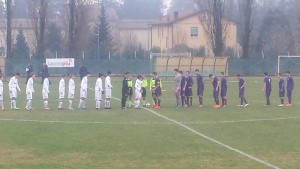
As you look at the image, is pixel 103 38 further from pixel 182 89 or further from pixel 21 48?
pixel 182 89

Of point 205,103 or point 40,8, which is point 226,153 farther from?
point 40,8

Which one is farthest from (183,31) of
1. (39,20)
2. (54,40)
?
(39,20)

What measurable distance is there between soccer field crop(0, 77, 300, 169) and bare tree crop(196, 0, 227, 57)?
3911 cm

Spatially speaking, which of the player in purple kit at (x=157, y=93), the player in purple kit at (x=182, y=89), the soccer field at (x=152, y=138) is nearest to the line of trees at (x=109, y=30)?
the player in purple kit at (x=182, y=89)

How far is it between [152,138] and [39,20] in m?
52.0

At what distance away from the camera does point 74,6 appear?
70.9m

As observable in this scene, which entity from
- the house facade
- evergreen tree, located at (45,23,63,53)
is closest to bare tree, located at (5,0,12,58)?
evergreen tree, located at (45,23,63,53)

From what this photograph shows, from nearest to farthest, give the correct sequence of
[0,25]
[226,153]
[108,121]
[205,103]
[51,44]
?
[226,153], [108,121], [205,103], [51,44], [0,25]

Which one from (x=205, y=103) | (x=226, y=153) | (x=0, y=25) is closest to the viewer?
(x=226, y=153)

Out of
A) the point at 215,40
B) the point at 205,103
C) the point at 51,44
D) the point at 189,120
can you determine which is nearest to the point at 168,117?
the point at 189,120

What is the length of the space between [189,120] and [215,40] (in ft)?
149

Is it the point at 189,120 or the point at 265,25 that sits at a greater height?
the point at 265,25

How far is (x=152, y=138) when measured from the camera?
20.8 meters

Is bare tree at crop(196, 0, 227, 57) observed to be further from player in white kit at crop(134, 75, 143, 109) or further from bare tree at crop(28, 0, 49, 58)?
player in white kit at crop(134, 75, 143, 109)
